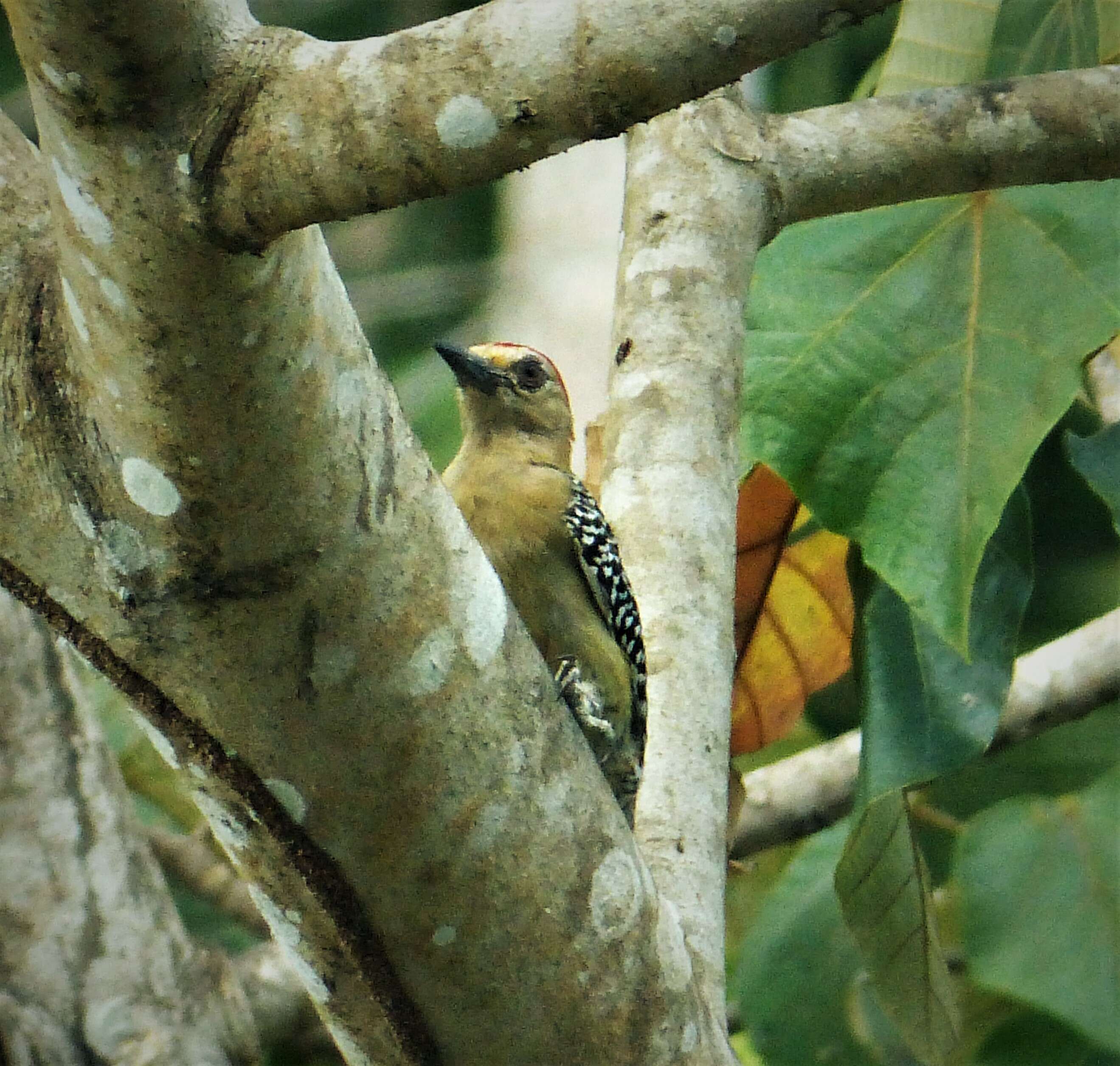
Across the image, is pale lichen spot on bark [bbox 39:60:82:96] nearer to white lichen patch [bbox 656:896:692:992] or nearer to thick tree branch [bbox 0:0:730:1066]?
thick tree branch [bbox 0:0:730:1066]

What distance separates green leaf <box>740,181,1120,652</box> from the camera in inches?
110

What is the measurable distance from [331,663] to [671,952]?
30.1 inches

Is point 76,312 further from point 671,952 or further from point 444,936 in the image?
point 671,952

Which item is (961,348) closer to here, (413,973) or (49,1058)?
(413,973)

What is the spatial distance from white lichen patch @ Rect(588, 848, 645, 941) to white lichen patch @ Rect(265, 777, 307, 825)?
0.40m

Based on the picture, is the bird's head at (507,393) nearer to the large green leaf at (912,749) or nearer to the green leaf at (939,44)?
the large green leaf at (912,749)

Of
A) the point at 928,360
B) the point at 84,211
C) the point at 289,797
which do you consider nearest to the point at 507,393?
the point at 928,360

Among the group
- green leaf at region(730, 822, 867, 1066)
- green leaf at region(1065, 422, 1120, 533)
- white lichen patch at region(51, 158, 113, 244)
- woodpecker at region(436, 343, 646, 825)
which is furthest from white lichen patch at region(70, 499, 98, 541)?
green leaf at region(730, 822, 867, 1066)

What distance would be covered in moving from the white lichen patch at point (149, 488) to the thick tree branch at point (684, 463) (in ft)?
4.06

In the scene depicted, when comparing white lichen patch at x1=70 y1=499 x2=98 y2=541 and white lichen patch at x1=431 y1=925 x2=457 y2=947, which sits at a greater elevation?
white lichen patch at x1=70 y1=499 x2=98 y2=541

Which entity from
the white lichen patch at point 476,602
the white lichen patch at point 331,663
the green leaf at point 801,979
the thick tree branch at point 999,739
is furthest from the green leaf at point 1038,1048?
the white lichen patch at point 331,663

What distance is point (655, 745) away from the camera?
2.64m

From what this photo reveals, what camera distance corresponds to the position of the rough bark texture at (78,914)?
11.7ft

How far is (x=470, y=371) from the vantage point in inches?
→ 140
